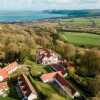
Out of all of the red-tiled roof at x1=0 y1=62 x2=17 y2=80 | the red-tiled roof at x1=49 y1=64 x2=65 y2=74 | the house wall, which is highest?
the house wall

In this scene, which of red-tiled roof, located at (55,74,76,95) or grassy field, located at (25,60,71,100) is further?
red-tiled roof, located at (55,74,76,95)

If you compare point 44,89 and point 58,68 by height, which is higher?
point 44,89

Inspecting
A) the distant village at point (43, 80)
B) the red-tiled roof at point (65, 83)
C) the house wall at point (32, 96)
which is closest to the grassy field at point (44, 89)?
the distant village at point (43, 80)

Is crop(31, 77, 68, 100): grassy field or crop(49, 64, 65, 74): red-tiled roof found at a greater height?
crop(31, 77, 68, 100): grassy field

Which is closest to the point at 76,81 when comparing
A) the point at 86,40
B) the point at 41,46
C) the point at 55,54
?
the point at 55,54

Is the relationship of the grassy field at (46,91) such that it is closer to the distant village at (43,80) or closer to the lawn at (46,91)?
the lawn at (46,91)

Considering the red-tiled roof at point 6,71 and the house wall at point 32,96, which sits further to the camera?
the red-tiled roof at point 6,71

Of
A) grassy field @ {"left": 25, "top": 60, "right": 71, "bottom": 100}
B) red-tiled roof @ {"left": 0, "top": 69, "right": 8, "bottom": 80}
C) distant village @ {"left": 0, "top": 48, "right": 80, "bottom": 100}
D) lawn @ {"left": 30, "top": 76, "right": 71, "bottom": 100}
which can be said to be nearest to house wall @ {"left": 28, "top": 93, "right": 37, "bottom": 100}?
distant village @ {"left": 0, "top": 48, "right": 80, "bottom": 100}

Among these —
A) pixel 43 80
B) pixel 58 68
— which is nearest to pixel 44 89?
pixel 43 80

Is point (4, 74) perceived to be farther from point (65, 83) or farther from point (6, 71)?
point (65, 83)

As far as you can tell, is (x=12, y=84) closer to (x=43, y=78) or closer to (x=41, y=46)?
(x=43, y=78)

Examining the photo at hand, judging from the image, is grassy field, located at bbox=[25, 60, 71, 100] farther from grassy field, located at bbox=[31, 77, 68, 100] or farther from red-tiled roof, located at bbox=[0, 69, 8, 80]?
red-tiled roof, located at bbox=[0, 69, 8, 80]
